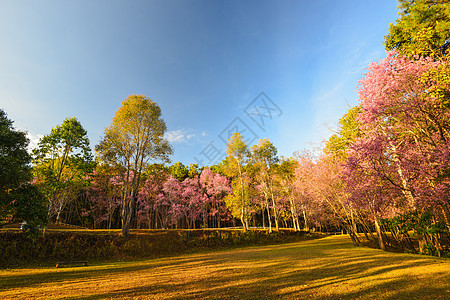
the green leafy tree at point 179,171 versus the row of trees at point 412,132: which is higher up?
the green leafy tree at point 179,171

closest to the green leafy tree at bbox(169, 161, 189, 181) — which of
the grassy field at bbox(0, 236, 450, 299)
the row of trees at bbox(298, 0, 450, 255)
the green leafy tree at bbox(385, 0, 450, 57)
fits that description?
Answer: the grassy field at bbox(0, 236, 450, 299)

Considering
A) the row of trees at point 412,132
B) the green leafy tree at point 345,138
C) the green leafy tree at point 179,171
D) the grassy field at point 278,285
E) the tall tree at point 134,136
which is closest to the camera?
the grassy field at point 278,285

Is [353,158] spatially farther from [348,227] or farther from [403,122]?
[348,227]

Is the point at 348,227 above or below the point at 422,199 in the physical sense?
below

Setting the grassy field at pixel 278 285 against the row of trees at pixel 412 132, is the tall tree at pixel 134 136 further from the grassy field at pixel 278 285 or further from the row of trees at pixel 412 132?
the row of trees at pixel 412 132

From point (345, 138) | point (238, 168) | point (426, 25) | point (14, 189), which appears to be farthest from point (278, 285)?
point (238, 168)

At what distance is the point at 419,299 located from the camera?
5098 millimetres

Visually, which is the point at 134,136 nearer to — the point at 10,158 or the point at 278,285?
the point at 10,158

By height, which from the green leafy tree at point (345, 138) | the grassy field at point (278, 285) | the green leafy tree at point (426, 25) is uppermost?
the green leafy tree at point (426, 25)

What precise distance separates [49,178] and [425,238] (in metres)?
30.4

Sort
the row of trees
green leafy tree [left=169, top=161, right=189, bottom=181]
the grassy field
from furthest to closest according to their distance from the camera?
green leafy tree [left=169, top=161, right=189, bottom=181]
the row of trees
the grassy field

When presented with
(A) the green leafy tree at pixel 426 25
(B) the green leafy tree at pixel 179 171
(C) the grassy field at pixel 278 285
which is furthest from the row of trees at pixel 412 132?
(B) the green leafy tree at pixel 179 171

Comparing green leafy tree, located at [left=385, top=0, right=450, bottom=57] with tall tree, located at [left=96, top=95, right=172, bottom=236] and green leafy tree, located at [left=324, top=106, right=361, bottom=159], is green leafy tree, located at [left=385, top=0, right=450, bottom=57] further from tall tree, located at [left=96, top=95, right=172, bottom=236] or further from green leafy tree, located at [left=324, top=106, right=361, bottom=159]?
tall tree, located at [left=96, top=95, right=172, bottom=236]

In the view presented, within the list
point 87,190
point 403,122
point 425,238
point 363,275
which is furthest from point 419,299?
point 87,190
